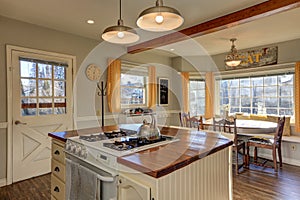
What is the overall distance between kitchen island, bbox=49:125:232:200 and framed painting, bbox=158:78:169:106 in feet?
12.4

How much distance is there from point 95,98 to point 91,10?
72.5 inches

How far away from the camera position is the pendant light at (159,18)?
4.96ft

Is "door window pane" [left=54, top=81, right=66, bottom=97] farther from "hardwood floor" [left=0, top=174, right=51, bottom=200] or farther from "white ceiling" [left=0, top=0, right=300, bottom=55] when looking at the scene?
"hardwood floor" [left=0, top=174, right=51, bottom=200]

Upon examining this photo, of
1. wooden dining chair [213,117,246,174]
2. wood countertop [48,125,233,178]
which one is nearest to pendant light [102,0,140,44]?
wood countertop [48,125,233,178]

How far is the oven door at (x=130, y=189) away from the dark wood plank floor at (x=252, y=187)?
5.85 feet

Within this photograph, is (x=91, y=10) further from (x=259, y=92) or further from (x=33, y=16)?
(x=259, y=92)

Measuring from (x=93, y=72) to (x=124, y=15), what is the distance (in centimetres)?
153

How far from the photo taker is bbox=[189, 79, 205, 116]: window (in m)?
5.69

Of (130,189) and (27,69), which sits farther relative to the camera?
(27,69)

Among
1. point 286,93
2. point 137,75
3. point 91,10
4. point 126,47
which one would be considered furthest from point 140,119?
point 286,93

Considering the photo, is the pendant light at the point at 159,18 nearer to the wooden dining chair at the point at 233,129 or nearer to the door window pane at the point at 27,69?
the wooden dining chair at the point at 233,129

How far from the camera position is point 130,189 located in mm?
1352

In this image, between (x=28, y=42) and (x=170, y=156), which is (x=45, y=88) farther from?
(x=170, y=156)

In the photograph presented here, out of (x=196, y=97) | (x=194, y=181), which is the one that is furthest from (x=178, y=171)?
(x=196, y=97)
